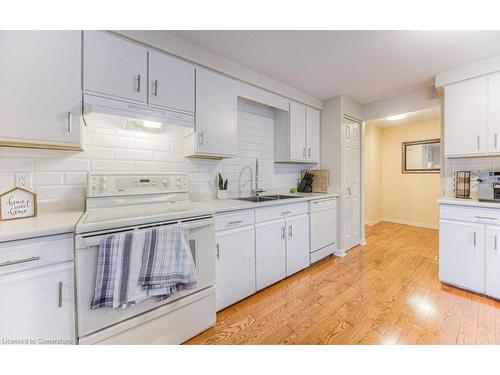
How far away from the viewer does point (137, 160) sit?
1770 mm

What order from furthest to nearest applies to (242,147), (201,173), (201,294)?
(242,147)
(201,173)
(201,294)

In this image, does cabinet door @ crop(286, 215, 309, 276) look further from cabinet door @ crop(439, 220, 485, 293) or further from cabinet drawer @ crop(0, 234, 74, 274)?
cabinet drawer @ crop(0, 234, 74, 274)

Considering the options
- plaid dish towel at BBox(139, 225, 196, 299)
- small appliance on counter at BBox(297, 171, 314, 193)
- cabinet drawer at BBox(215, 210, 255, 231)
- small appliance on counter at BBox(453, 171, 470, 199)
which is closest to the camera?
plaid dish towel at BBox(139, 225, 196, 299)

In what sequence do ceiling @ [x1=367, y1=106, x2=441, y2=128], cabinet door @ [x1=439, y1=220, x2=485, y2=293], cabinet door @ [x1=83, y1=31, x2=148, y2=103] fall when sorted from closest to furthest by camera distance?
cabinet door @ [x1=83, y1=31, x2=148, y2=103]
cabinet door @ [x1=439, y1=220, x2=485, y2=293]
ceiling @ [x1=367, y1=106, x2=441, y2=128]

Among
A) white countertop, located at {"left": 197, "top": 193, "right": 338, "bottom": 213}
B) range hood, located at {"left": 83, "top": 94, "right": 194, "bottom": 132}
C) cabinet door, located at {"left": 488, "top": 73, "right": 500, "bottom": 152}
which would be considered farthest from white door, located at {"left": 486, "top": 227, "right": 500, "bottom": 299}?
range hood, located at {"left": 83, "top": 94, "right": 194, "bottom": 132}

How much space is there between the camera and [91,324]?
1.08m

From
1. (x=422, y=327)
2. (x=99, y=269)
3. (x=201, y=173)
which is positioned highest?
(x=201, y=173)

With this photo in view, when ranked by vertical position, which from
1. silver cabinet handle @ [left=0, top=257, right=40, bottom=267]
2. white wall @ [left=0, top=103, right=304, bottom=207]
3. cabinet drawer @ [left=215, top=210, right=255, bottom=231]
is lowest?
silver cabinet handle @ [left=0, top=257, right=40, bottom=267]

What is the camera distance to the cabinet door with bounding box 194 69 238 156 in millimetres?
1829

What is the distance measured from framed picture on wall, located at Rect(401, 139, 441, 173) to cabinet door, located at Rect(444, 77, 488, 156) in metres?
2.44

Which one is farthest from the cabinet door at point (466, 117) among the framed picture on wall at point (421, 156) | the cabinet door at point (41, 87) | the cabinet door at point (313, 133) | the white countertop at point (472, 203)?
the cabinet door at point (41, 87)
